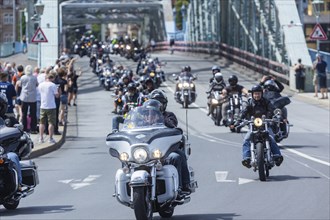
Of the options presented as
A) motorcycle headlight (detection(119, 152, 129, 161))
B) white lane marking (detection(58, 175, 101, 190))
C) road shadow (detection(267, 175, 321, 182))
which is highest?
motorcycle headlight (detection(119, 152, 129, 161))

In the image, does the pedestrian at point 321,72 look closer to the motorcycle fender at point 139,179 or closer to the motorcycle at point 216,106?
the motorcycle at point 216,106

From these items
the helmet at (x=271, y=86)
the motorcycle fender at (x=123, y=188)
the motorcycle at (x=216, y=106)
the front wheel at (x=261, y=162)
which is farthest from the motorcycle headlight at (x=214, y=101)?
the motorcycle fender at (x=123, y=188)

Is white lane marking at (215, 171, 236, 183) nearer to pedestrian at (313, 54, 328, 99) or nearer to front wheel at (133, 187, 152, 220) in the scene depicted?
front wheel at (133, 187, 152, 220)

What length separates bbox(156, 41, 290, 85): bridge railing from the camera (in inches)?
1992

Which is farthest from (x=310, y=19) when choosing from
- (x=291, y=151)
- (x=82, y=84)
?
(x=291, y=151)

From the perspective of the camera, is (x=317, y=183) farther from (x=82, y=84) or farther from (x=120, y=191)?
(x=82, y=84)

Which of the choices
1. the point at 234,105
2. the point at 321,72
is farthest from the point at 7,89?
the point at 321,72

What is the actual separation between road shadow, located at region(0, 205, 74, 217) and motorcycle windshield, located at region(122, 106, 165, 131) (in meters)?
1.91

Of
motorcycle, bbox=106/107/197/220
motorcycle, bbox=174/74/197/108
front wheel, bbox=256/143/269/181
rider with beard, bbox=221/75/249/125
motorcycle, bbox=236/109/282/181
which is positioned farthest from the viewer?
motorcycle, bbox=174/74/197/108

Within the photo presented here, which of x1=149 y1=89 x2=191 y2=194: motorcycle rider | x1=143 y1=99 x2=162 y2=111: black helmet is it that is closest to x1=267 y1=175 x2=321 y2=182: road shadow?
x1=149 y1=89 x2=191 y2=194: motorcycle rider

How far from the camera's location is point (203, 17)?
82438 millimetres

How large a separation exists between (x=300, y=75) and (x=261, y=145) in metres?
28.6

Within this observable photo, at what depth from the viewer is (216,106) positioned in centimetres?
3169

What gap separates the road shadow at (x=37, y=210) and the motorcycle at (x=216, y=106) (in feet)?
54.4
